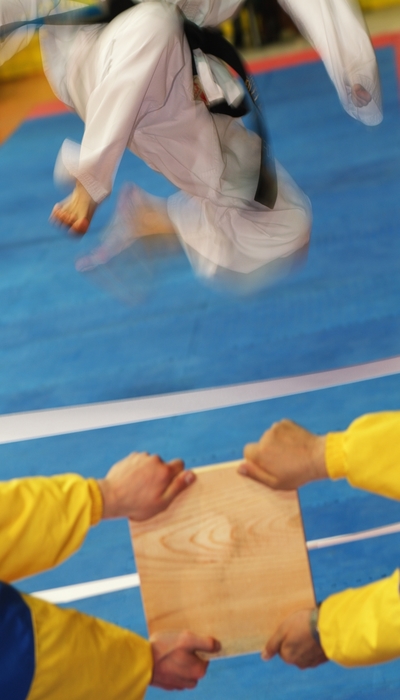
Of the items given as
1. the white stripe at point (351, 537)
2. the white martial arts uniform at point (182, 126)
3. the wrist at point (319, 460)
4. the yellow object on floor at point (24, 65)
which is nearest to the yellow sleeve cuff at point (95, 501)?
the wrist at point (319, 460)

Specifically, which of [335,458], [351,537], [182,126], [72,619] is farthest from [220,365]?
[72,619]

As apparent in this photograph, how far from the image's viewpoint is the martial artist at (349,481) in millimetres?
1442

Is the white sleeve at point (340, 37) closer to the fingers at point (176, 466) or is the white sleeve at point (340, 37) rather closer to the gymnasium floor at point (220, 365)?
the gymnasium floor at point (220, 365)

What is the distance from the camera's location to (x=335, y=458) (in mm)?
1539

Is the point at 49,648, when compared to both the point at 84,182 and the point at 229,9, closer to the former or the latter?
the point at 84,182

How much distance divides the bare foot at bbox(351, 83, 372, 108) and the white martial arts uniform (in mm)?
17

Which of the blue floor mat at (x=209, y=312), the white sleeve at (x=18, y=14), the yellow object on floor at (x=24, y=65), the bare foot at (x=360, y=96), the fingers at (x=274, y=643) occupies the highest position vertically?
the white sleeve at (x=18, y=14)

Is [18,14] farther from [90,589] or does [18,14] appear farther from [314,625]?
[90,589]

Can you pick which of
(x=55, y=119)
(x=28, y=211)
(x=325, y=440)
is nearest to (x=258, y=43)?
(x=55, y=119)

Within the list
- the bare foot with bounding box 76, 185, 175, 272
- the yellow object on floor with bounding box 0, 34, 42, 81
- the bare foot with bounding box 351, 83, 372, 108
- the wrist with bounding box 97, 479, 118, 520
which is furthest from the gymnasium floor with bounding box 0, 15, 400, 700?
the yellow object on floor with bounding box 0, 34, 42, 81

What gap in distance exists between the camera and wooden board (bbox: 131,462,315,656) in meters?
1.61

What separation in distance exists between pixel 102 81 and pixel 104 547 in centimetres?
147

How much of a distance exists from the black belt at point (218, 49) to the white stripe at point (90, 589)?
1085mm

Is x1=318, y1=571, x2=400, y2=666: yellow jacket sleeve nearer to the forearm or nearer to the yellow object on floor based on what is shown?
the forearm
